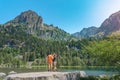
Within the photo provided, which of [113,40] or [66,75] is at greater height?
[113,40]

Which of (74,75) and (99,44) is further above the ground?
(99,44)

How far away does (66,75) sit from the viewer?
1330 inches

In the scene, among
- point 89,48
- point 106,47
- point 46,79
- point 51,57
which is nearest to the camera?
point 46,79

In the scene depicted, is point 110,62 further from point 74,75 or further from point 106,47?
point 74,75

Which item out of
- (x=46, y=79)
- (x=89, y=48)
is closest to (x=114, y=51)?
(x=89, y=48)

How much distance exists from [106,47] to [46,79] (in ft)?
25.5

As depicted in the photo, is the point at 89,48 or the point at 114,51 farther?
the point at 89,48

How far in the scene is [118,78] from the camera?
34.8m

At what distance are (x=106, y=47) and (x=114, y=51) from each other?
4.46 ft

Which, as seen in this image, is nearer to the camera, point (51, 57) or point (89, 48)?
point (89, 48)

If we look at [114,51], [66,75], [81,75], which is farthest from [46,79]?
[114,51]

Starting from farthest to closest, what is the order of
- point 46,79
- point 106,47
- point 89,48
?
1. point 89,48
2. point 106,47
3. point 46,79

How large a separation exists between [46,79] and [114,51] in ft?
26.1

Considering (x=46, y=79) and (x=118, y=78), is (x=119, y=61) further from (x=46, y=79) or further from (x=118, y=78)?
(x=46, y=79)
